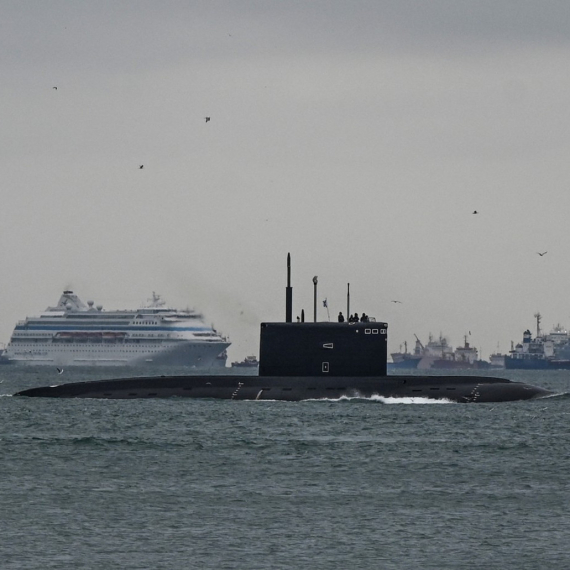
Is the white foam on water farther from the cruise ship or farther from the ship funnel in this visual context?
the cruise ship

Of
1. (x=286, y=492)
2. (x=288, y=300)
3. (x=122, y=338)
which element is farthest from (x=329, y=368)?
(x=122, y=338)

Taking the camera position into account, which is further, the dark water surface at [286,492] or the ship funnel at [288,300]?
the ship funnel at [288,300]

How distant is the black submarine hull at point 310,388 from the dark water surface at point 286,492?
123 inches

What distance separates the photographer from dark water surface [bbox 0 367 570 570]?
2023 centimetres

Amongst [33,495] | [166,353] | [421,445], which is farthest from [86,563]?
[166,353]

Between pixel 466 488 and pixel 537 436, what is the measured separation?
12.3 meters

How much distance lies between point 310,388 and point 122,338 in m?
125

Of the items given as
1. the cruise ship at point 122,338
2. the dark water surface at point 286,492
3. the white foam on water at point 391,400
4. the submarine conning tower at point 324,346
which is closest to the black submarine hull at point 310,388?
the white foam on water at point 391,400

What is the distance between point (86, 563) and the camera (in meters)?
19.5

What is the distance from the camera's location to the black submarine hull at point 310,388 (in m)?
48.6

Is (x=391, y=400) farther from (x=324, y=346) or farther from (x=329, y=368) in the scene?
(x=324, y=346)

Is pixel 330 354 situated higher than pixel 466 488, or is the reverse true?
pixel 330 354

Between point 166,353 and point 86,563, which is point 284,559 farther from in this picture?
point 166,353

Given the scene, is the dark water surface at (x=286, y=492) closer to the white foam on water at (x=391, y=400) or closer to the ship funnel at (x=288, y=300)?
the white foam on water at (x=391, y=400)
